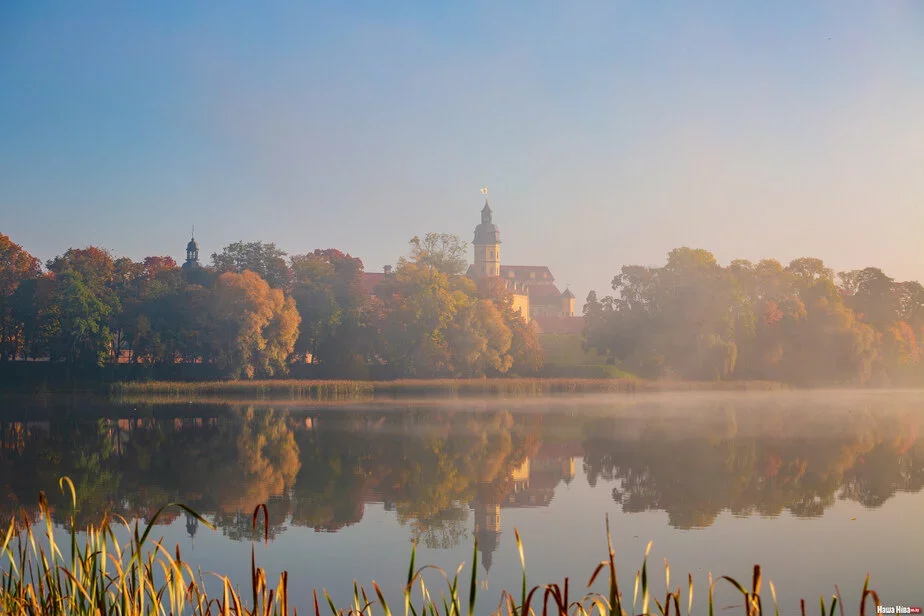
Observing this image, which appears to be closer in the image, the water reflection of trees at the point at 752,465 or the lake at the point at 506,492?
the lake at the point at 506,492

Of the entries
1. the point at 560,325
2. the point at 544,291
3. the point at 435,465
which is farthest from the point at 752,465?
the point at 544,291

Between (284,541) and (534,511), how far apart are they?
13.9 ft

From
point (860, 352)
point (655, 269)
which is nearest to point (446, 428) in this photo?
point (655, 269)

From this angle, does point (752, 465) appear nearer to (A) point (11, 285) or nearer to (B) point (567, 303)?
(A) point (11, 285)

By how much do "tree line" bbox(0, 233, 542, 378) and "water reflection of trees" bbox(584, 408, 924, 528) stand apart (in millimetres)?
22841

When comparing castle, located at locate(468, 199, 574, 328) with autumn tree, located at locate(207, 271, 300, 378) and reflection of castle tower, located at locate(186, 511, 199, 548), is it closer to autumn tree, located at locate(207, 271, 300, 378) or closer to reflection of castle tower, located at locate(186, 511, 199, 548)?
autumn tree, located at locate(207, 271, 300, 378)

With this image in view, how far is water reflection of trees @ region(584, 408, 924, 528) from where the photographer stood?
14664 millimetres

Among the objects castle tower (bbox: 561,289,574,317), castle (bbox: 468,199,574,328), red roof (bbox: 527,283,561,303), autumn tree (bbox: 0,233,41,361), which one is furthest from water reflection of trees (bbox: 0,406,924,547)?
red roof (bbox: 527,283,561,303)

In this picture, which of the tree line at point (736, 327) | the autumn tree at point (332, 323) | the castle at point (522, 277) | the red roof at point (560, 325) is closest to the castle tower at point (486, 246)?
the castle at point (522, 277)

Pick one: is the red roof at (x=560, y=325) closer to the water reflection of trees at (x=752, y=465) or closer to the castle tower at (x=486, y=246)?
the castle tower at (x=486, y=246)

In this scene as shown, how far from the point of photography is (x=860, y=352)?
54312mm

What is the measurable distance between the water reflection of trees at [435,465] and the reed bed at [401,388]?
12.3m

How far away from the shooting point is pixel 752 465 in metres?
19.1

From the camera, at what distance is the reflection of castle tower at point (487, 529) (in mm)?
10594
